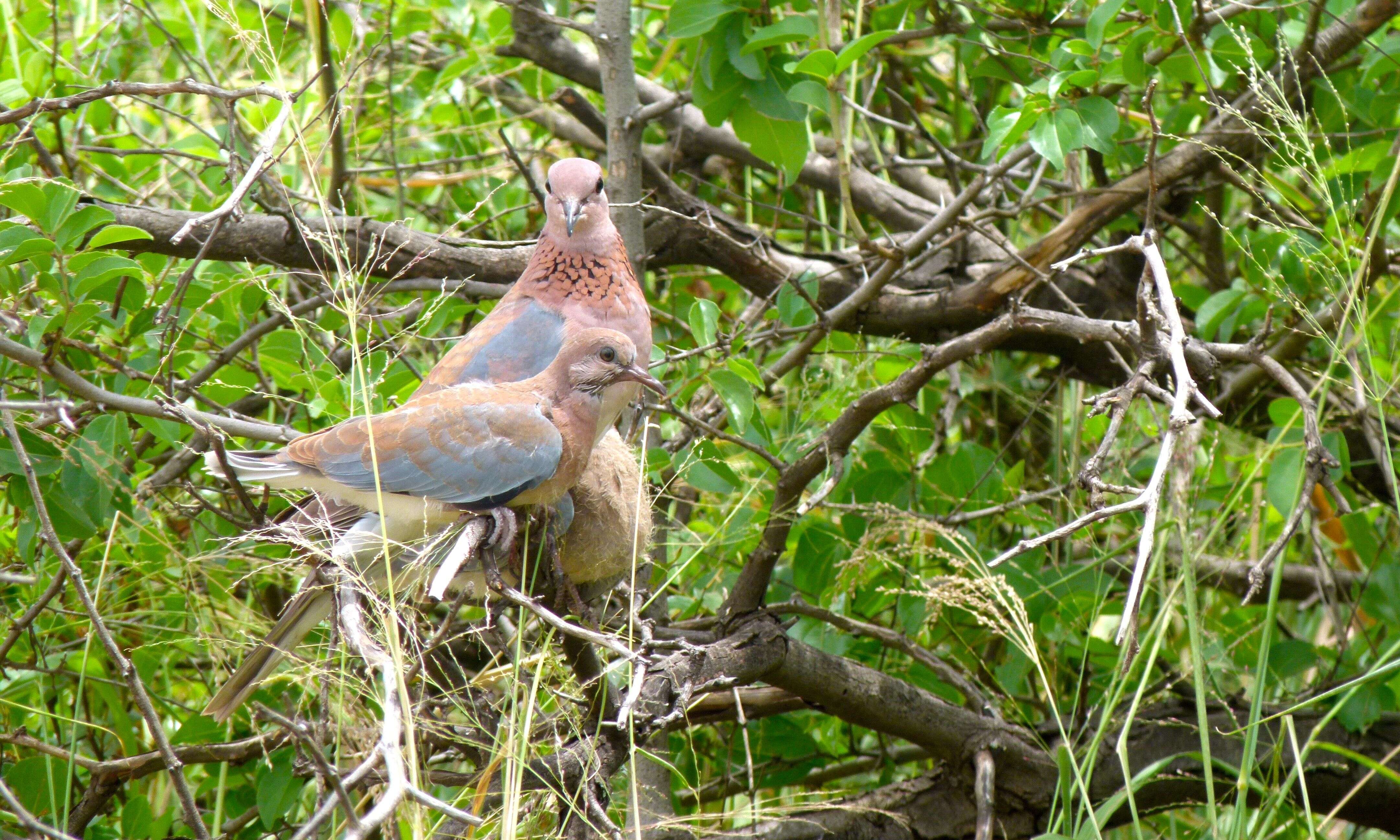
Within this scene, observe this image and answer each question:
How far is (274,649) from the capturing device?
74.5 inches

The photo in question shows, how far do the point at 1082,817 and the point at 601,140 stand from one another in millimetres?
2023

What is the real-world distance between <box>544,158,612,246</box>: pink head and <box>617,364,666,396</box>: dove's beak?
592mm

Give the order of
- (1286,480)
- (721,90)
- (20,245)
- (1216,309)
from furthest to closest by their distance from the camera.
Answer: (1216,309), (721,90), (1286,480), (20,245)

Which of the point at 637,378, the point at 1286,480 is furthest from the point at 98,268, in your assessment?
the point at 1286,480

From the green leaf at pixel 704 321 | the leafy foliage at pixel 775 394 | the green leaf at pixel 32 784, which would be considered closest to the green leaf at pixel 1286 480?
the leafy foliage at pixel 775 394

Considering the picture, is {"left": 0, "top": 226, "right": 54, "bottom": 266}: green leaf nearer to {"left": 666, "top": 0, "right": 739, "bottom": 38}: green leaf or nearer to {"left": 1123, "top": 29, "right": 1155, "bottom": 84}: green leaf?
{"left": 666, "top": 0, "right": 739, "bottom": 38}: green leaf

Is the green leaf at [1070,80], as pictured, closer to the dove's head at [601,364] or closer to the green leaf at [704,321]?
the green leaf at [704,321]

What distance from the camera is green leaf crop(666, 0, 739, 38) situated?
230cm

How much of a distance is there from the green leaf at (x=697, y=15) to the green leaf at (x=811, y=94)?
219 millimetres

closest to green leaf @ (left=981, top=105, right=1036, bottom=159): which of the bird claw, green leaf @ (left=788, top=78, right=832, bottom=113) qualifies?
green leaf @ (left=788, top=78, right=832, bottom=113)

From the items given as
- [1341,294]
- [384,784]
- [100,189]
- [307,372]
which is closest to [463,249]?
[307,372]

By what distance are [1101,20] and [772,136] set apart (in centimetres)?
67

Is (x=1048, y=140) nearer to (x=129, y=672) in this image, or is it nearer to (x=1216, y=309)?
(x=1216, y=309)

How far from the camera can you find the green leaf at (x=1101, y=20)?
2.08 m
